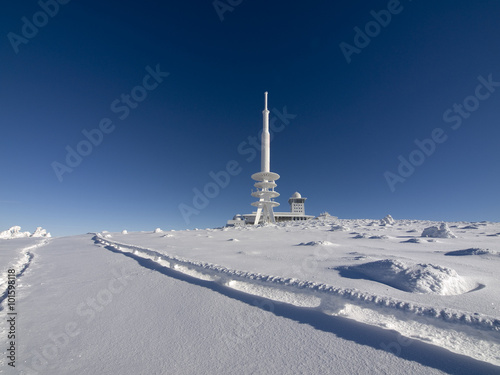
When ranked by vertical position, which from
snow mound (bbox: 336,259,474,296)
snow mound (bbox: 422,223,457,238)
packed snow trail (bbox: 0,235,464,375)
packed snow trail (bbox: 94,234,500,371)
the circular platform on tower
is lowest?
packed snow trail (bbox: 0,235,464,375)

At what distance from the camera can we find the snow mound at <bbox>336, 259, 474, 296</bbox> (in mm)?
2787

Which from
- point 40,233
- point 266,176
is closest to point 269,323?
point 40,233

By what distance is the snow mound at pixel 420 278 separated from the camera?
2787mm

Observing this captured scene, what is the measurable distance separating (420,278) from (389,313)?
101cm

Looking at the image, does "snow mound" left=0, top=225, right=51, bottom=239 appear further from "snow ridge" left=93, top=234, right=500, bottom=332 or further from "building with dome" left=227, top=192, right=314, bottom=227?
"building with dome" left=227, top=192, right=314, bottom=227

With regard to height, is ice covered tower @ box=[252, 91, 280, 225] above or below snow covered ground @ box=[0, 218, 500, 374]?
above

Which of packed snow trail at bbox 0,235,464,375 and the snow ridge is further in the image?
the snow ridge

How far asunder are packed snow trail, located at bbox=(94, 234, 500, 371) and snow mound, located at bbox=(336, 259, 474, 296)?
0.72m

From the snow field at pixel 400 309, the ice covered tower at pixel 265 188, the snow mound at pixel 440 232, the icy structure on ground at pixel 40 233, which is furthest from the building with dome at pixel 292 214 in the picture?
the snow field at pixel 400 309

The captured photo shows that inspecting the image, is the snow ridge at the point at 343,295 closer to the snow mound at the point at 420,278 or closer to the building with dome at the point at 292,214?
Answer: the snow mound at the point at 420,278

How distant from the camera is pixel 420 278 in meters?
2.91

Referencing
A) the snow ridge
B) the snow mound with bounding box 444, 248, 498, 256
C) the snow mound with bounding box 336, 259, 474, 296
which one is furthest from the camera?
the snow mound with bounding box 444, 248, 498, 256

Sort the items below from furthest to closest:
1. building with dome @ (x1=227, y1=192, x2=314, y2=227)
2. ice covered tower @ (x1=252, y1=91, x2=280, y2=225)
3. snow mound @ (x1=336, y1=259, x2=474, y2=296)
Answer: building with dome @ (x1=227, y1=192, x2=314, y2=227) → ice covered tower @ (x1=252, y1=91, x2=280, y2=225) → snow mound @ (x1=336, y1=259, x2=474, y2=296)

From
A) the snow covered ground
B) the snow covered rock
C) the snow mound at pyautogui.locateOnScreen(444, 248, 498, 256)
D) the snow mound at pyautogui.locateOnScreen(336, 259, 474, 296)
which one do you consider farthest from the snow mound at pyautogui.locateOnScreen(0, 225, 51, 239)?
the snow mound at pyautogui.locateOnScreen(444, 248, 498, 256)
